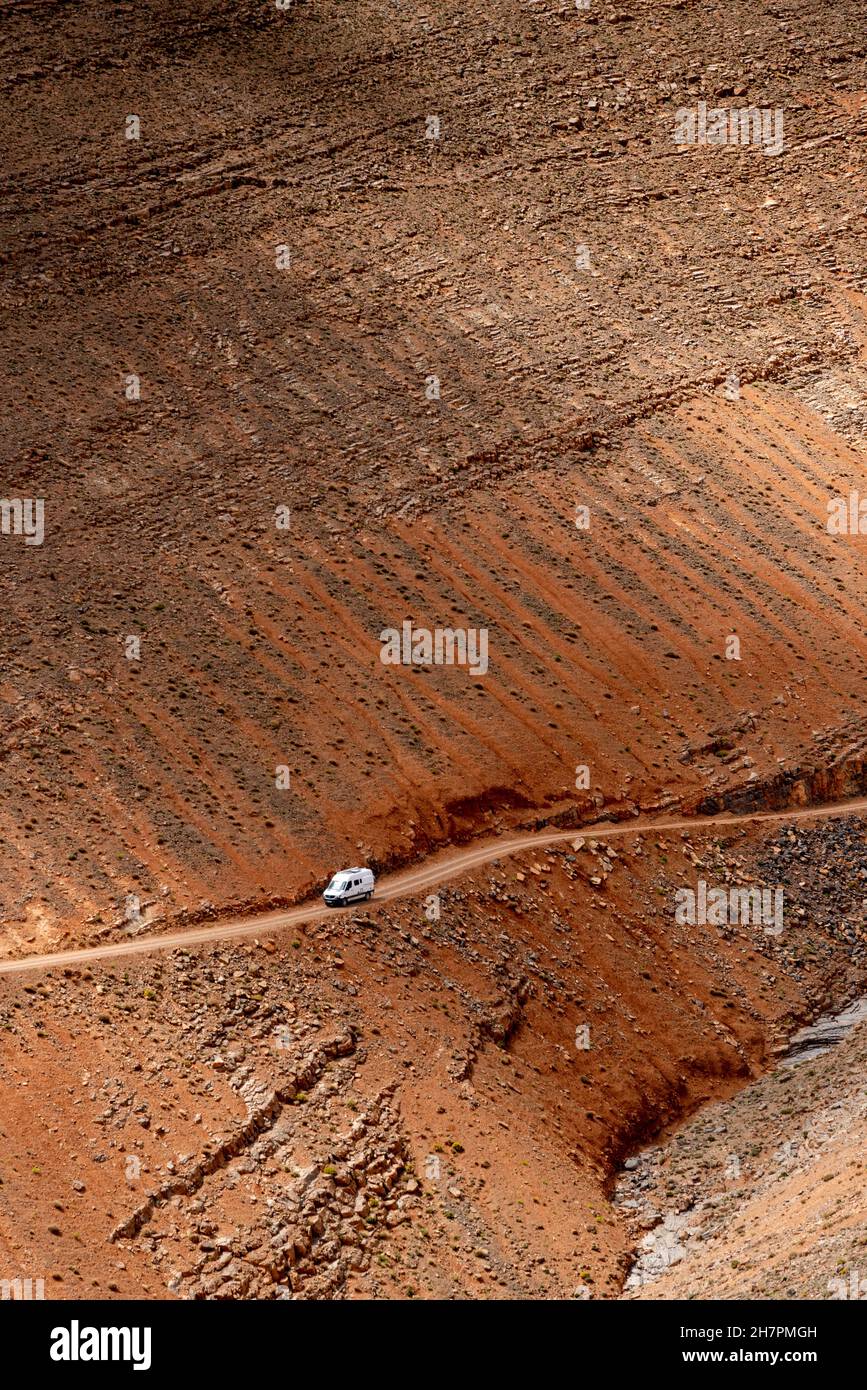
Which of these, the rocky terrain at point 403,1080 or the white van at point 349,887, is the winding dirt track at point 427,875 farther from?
the rocky terrain at point 403,1080

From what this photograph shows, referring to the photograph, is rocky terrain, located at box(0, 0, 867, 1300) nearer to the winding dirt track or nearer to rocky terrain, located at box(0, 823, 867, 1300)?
rocky terrain, located at box(0, 823, 867, 1300)

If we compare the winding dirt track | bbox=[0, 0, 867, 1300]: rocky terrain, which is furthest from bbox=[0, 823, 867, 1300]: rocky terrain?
the winding dirt track

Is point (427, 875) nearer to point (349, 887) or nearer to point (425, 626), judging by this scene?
point (349, 887)

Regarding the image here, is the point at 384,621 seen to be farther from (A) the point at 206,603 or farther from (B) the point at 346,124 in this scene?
(B) the point at 346,124

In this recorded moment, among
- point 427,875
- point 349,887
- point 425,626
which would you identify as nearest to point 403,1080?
point 349,887

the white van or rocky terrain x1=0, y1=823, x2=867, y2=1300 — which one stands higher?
the white van

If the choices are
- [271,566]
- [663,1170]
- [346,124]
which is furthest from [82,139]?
[663,1170]
